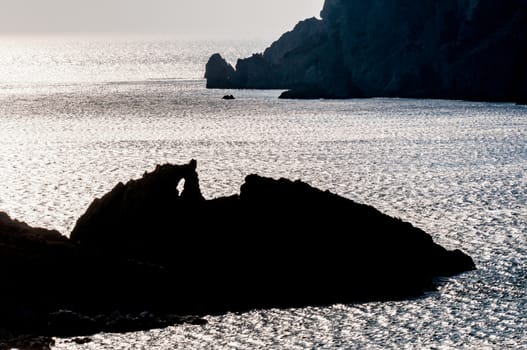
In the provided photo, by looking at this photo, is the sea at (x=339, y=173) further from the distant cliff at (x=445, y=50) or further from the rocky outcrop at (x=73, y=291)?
the distant cliff at (x=445, y=50)

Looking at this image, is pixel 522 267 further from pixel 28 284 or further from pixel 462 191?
pixel 462 191

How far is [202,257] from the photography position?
46.8 m

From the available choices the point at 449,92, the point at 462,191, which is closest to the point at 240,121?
the point at 449,92

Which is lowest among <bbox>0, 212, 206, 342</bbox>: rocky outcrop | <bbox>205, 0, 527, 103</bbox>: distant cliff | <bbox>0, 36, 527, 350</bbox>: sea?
<bbox>0, 36, 527, 350</bbox>: sea

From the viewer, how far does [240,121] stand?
160750 mm

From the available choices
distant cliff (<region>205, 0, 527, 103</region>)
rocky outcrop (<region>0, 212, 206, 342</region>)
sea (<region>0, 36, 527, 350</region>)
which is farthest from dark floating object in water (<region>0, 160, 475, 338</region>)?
distant cliff (<region>205, 0, 527, 103</region>)

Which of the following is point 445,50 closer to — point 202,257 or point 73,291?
point 202,257

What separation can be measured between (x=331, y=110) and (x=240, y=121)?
74.4 ft

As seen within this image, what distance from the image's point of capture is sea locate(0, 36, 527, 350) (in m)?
41.7

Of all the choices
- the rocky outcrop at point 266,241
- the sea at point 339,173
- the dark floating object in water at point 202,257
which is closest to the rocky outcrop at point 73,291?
the dark floating object in water at point 202,257

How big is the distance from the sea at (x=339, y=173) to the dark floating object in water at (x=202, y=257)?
1152mm

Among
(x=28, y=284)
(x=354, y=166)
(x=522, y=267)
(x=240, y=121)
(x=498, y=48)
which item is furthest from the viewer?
(x=498, y=48)

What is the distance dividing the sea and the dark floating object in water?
115cm

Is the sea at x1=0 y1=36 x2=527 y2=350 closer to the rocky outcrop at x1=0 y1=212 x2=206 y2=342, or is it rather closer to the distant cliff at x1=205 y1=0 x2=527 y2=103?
the rocky outcrop at x1=0 y1=212 x2=206 y2=342
